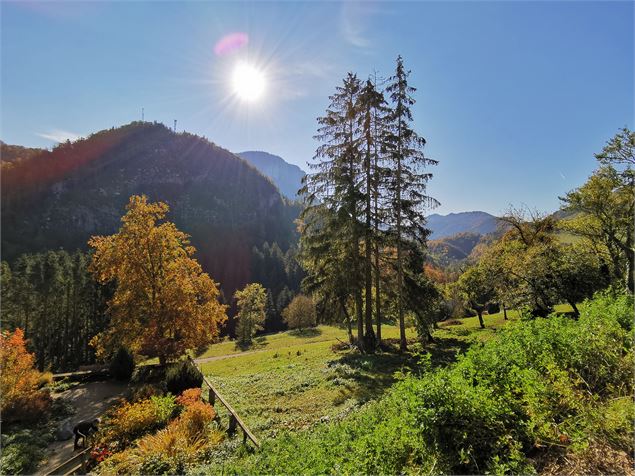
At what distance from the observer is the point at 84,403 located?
60.3 feet

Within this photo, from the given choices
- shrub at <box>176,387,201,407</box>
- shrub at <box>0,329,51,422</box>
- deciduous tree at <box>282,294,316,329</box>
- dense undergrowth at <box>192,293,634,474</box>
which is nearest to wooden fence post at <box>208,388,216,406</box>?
shrub at <box>176,387,201,407</box>

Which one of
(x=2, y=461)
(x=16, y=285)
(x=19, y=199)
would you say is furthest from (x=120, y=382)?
(x=19, y=199)

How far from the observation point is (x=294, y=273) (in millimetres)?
140875

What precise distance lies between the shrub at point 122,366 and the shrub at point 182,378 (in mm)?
11011

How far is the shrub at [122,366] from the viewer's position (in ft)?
76.6

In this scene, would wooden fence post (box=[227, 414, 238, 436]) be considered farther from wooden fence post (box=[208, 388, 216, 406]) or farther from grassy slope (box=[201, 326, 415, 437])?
wooden fence post (box=[208, 388, 216, 406])

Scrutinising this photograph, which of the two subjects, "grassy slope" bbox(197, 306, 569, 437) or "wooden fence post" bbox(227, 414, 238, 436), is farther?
"grassy slope" bbox(197, 306, 569, 437)

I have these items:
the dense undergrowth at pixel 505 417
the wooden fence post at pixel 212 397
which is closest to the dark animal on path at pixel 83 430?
the wooden fence post at pixel 212 397

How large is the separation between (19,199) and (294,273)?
153 meters

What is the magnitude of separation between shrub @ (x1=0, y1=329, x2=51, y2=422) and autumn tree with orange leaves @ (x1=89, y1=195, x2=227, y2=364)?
11.5ft

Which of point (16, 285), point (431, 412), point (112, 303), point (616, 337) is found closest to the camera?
point (431, 412)

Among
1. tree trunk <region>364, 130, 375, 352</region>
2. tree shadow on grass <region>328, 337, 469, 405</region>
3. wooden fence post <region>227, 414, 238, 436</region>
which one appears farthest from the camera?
tree trunk <region>364, 130, 375, 352</region>

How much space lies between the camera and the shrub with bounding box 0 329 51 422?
1519 centimetres

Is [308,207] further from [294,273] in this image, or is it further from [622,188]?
[294,273]
